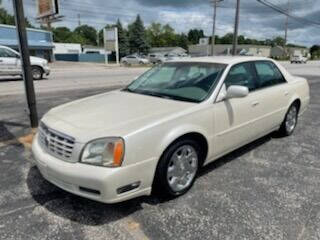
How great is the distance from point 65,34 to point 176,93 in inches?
4114

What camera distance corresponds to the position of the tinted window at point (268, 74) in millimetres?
4262

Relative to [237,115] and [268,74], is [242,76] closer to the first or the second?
[237,115]

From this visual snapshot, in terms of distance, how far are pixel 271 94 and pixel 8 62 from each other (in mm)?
13224

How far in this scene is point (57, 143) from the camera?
8.76 feet

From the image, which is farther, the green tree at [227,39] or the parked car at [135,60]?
the green tree at [227,39]

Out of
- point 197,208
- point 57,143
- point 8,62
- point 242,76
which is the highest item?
point 242,76

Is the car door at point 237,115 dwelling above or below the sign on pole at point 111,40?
below

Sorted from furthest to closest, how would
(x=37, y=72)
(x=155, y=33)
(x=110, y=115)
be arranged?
(x=155, y=33), (x=37, y=72), (x=110, y=115)

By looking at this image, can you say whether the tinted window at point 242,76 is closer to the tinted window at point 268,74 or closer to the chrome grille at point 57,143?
the tinted window at point 268,74

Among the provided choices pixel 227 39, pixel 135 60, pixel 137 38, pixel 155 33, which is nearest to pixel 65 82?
pixel 135 60

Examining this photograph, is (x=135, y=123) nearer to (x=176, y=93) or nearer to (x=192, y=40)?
(x=176, y=93)

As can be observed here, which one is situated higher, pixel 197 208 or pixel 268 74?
pixel 268 74

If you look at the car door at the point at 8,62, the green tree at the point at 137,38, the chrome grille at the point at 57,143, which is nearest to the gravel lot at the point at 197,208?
the chrome grille at the point at 57,143

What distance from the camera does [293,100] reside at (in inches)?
193
